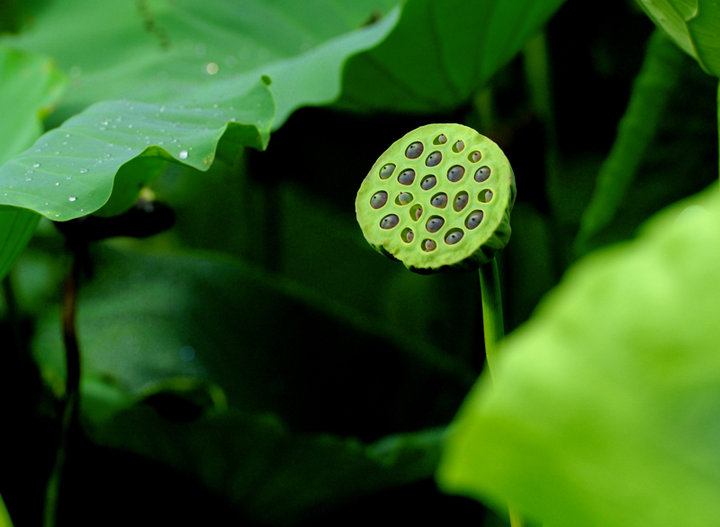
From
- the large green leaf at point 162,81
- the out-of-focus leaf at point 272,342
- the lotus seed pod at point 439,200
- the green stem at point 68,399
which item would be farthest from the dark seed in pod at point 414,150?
the out-of-focus leaf at point 272,342

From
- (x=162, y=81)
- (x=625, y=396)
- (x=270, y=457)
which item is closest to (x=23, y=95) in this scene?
(x=162, y=81)

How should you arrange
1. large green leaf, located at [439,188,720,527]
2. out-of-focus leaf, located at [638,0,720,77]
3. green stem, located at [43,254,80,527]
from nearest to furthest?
large green leaf, located at [439,188,720,527] → out-of-focus leaf, located at [638,0,720,77] → green stem, located at [43,254,80,527]

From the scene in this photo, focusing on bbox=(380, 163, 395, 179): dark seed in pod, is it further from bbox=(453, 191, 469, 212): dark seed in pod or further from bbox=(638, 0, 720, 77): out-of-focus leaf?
bbox=(638, 0, 720, 77): out-of-focus leaf

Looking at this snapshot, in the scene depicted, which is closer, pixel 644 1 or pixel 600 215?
pixel 644 1

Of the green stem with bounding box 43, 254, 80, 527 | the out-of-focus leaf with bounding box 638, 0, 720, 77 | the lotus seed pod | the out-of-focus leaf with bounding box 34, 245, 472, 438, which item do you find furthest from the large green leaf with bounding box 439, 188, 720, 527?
the out-of-focus leaf with bounding box 34, 245, 472, 438

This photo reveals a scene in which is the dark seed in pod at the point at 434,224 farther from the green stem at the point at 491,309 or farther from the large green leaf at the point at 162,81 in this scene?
the large green leaf at the point at 162,81

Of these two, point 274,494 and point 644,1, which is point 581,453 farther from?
point 274,494

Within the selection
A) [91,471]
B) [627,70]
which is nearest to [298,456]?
[91,471]
